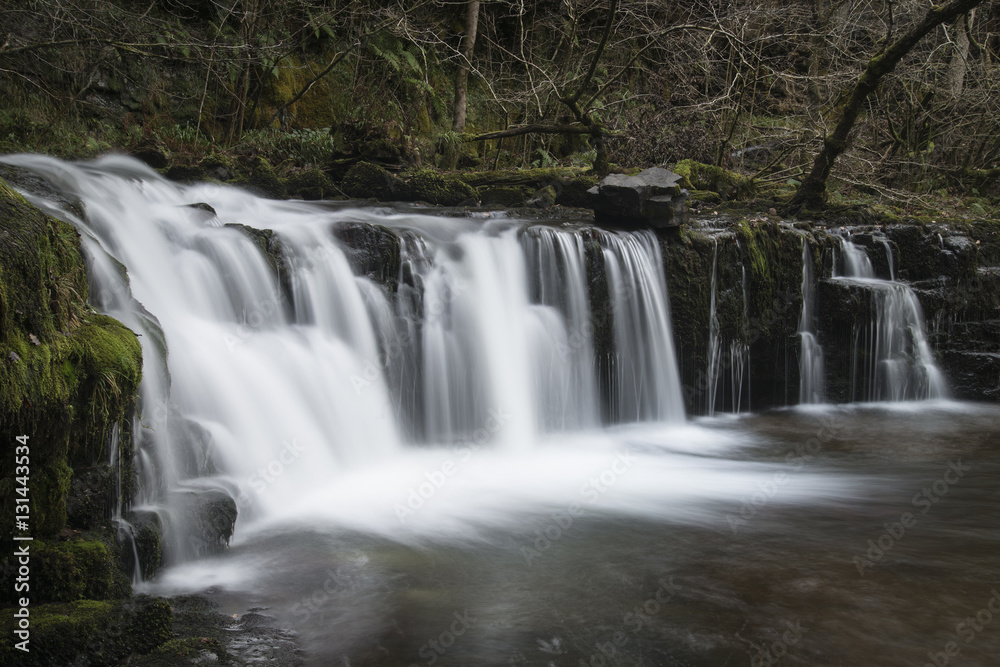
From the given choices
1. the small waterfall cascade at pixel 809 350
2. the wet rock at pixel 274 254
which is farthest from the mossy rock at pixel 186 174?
the small waterfall cascade at pixel 809 350

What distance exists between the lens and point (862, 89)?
36.3 ft

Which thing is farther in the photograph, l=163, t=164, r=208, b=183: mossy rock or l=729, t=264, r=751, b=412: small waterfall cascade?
l=163, t=164, r=208, b=183: mossy rock

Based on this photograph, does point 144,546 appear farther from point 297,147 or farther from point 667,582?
point 297,147

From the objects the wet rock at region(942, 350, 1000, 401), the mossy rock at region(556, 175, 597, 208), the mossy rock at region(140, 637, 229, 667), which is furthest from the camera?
the mossy rock at region(556, 175, 597, 208)

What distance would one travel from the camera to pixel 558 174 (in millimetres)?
12109

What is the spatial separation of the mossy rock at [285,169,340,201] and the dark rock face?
3.98m

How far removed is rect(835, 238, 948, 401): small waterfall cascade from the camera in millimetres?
10117

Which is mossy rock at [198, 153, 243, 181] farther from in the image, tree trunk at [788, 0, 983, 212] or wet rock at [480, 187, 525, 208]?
tree trunk at [788, 0, 983, 212]

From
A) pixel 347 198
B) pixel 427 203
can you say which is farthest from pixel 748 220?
pixel 347 198

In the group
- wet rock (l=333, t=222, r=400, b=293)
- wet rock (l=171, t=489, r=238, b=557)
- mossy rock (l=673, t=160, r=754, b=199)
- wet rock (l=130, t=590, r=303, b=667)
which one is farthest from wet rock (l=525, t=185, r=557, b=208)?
wet rock (l=130, t=590, r=303, b=667)

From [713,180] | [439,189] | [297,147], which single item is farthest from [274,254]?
[713,180]

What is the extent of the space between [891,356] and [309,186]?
834 centimetres

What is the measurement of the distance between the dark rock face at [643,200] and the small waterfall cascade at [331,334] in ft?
0.99

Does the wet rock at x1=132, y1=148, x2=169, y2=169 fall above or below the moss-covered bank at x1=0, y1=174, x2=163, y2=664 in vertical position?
above
